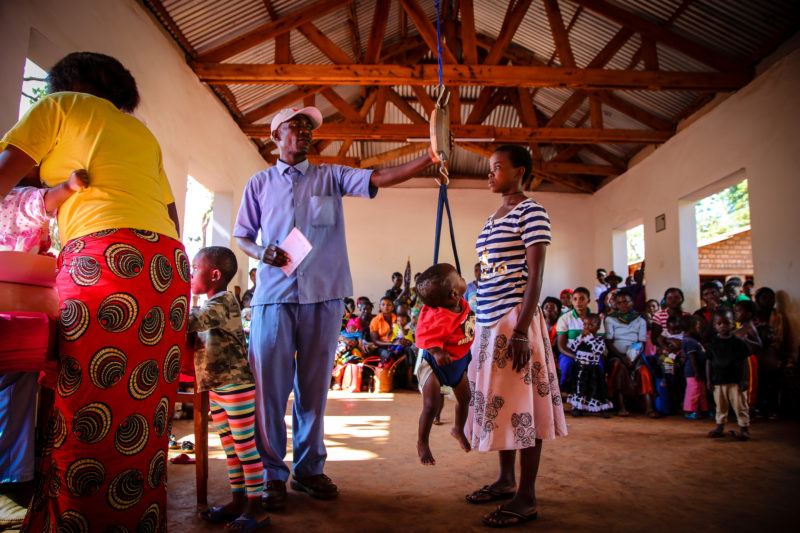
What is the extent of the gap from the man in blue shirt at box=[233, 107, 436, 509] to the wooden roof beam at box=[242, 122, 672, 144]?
19.1 feet

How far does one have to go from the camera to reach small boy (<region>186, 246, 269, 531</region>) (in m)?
1.83

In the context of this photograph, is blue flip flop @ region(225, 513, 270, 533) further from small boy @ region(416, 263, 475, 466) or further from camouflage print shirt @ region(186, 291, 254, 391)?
small boy @ region(416, 263, 475, 466)

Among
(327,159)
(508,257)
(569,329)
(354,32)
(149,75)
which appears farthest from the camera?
(327,159)

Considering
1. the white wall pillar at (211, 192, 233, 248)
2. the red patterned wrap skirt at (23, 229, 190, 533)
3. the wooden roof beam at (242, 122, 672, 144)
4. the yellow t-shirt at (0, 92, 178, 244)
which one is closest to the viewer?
the red patterned wrap skirt at (23, 229, 190, 533)

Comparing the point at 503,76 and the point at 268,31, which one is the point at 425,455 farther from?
the point at 268,31

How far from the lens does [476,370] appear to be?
80.8 inches

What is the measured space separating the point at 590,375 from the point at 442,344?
10.7 feet

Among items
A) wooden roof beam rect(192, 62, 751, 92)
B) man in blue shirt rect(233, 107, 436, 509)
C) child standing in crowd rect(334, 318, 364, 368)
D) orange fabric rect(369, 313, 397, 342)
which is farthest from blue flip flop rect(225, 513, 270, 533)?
wooden roof beam rect(192, 62, 751, 92)

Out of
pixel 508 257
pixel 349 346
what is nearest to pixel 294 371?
pixel 508 257

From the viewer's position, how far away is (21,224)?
1.72 meters

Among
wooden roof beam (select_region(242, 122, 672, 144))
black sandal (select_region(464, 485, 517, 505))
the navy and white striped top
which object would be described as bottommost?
black sandal (select_region(464, 485, 517, 505))

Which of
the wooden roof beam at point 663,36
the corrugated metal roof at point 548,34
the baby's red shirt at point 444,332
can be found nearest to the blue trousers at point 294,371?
the baby's red shirt at point 444,332

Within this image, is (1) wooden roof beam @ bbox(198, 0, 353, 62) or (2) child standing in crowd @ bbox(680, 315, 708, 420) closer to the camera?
(2) child standing in crowd @ bbox(680, 315, 708, 420)

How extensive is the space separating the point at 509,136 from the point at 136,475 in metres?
7.98
